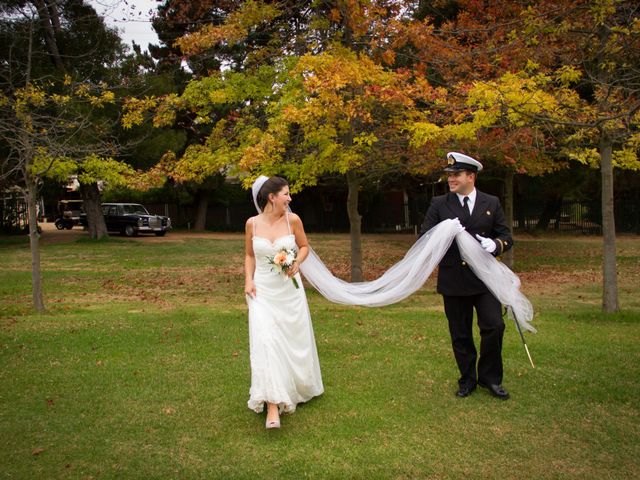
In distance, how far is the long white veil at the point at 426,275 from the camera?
227 inches

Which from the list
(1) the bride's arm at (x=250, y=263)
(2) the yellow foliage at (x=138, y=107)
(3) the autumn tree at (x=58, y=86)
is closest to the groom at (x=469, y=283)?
(1) the bride's arm at (x=250, y=263)

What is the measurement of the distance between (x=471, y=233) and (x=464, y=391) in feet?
5.05

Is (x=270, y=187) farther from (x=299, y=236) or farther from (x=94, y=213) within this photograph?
(x=94, y=213)

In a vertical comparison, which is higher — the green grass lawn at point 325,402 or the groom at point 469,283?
the groom at point 469,283

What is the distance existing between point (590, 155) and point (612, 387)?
7.80m

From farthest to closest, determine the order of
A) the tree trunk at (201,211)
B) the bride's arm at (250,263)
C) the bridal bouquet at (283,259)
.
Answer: the tree trunk at (201,211) → the bride's arm at (250,263) → the bridal bouquet at (283,259)

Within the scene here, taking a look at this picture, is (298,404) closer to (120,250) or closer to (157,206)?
(120,250)

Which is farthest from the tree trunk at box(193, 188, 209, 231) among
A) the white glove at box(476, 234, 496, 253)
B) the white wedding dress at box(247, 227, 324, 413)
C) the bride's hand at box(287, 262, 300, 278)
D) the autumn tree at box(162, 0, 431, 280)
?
the white glove at box(476, 234, 496, 253)

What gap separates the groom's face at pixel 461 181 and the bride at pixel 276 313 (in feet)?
5.06

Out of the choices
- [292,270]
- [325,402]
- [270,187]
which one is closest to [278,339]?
[292,270]

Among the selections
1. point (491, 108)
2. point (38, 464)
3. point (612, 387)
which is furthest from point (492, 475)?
point (491, 108)

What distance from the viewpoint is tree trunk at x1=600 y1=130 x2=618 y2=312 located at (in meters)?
10.2

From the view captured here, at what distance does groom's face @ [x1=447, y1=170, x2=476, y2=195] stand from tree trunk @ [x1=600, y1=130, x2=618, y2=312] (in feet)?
16.7

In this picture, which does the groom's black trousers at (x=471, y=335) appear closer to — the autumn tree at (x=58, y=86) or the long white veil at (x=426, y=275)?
the long white veil at (x=426, y=275)
